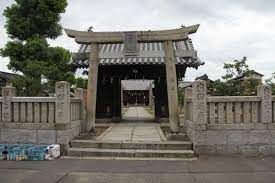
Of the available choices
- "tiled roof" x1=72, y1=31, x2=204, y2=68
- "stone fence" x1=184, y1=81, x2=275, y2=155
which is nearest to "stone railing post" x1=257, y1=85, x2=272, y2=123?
"stone fence" x1=184, y1=81, x2=275, y2=155

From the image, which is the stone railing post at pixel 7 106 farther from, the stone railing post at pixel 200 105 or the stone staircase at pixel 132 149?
the stone railing post at pixel 200 105

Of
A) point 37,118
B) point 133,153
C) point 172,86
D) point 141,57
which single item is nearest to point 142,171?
point 133,153

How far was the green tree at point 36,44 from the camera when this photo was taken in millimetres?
15922

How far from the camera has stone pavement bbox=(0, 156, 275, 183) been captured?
6.85 m

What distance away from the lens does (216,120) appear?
376 inches

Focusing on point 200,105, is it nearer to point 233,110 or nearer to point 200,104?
point 200,104

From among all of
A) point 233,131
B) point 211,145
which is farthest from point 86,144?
point 233,131

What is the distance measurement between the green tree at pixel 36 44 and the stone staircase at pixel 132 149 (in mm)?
6759

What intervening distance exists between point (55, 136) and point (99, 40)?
3.82m

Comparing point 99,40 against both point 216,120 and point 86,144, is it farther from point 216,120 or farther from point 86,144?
point 216,120

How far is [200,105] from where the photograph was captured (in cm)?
948

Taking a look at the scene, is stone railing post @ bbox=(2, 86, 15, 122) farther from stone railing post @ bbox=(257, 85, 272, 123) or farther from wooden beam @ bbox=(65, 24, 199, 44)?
stone railing post @ bbox=(257, 85, 272, 123)

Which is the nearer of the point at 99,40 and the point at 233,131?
the point at 233,131

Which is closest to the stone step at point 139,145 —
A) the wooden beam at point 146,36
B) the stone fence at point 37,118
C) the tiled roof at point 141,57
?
the stone fence at point 37,118
